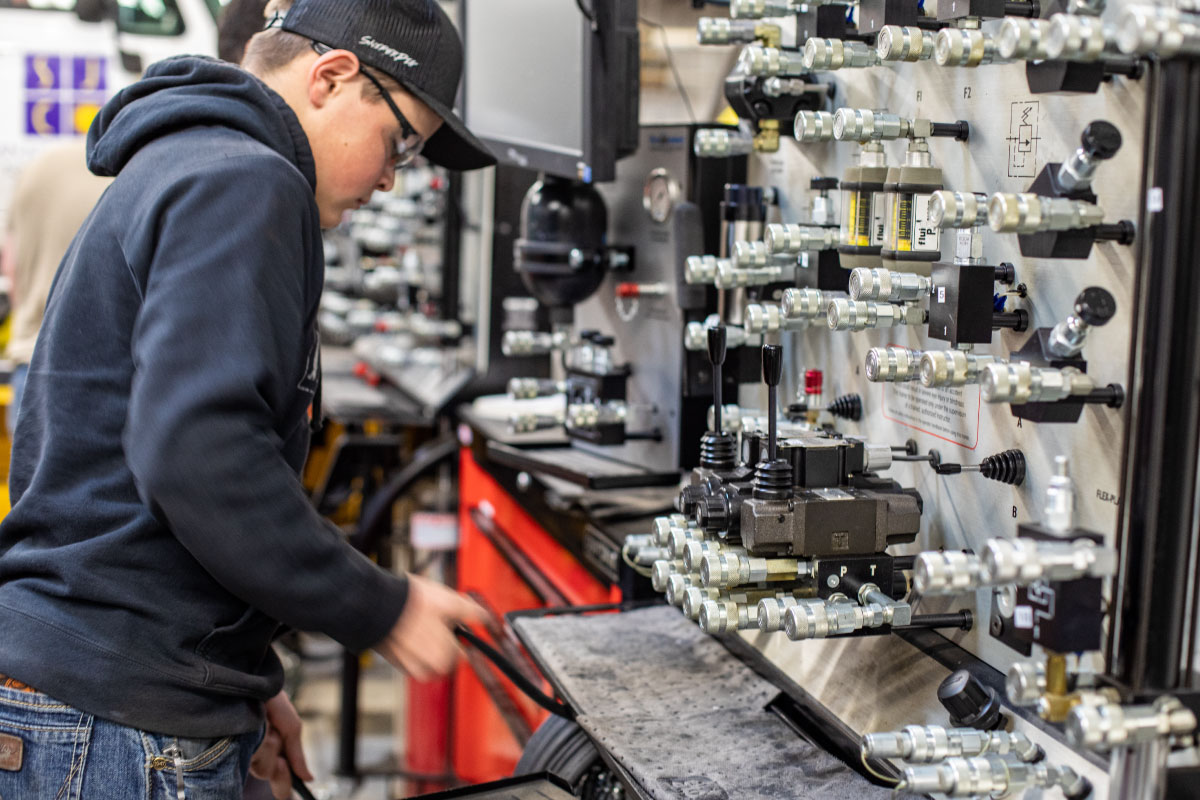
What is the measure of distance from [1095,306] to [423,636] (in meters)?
0.69

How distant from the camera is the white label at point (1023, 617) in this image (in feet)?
3.10

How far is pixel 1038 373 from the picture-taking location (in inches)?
37.7

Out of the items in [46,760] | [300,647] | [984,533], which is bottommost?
[300,647]

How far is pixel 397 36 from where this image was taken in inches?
50.4

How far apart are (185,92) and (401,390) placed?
2.64m

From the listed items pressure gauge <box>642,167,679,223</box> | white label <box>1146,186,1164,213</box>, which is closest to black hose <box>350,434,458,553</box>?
pressure gauge <box>642,167,679,223</box>

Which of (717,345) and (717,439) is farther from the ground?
(717,345)

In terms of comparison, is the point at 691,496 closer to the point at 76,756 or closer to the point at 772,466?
the point at 772,466

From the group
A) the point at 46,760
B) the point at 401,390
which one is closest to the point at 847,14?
the point at 46,760

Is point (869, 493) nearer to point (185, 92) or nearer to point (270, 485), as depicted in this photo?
point (270, 485)

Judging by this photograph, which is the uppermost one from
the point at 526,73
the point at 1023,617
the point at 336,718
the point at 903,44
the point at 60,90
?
the point at 60,90

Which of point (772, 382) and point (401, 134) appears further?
point (401, 134)

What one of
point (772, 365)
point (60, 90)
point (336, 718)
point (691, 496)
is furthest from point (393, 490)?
point (60, 90)

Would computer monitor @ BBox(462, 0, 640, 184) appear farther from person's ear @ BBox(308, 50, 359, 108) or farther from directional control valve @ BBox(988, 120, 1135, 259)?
directional control valve @ BBox(988, 120, 1135, 259)
